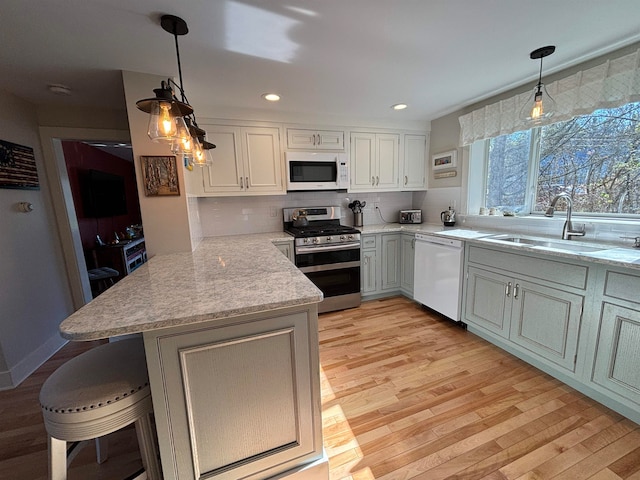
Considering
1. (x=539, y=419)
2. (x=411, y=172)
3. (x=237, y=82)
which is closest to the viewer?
(x=539, y=419)

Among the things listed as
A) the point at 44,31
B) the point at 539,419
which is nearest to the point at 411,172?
the point at 539,419

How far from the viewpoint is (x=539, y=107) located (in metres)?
1.76

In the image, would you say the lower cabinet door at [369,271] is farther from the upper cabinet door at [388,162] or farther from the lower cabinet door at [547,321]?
the lower cabinet door at [547,321]

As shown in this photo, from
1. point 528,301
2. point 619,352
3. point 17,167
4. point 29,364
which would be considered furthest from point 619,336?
point 17,167

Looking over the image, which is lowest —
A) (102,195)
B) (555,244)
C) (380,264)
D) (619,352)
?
(619,352)

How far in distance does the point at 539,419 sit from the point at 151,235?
285 cm

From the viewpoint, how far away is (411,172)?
3.57m

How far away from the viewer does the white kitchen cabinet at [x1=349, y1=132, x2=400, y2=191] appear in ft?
10.8

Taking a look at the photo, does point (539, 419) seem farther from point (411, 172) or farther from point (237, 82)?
point (237, 82)

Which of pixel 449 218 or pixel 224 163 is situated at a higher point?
pixel 224 163

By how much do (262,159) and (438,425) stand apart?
2.76m

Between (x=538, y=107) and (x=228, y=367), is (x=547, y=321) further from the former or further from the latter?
(x=228, y=367)

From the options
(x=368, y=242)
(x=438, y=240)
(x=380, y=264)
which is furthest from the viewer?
(x=380, y=264)

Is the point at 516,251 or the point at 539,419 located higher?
the point at 516,251
